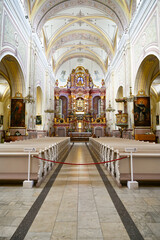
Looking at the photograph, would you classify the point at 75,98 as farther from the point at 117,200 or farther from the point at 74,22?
the point at 117,200

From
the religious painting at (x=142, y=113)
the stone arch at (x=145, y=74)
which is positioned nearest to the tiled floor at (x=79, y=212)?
the religious painting at (x=142, y=113)

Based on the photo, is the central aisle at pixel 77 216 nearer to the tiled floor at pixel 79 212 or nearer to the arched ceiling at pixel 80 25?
the tiled floor at pixel 79 212

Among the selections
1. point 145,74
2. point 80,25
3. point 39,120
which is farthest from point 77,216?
point 80,25

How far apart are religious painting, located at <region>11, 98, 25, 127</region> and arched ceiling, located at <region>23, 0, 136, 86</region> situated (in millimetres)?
5503

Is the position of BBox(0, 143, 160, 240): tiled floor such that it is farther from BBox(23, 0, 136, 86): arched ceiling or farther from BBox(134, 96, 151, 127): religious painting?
BBox(23, 0, 136, 86): arched ceiling

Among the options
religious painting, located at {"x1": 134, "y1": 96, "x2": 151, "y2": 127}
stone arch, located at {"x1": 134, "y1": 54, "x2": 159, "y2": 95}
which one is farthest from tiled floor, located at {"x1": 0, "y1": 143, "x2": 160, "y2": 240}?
stone arch, located at {"x1": 134, "y1": 54, "x2": 159, "y2": 95}

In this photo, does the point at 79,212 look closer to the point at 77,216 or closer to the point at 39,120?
the point at 77,216

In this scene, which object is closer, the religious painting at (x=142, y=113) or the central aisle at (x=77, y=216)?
the central aisle at (x=77, y=216)

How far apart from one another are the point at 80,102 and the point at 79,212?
22.0 meters

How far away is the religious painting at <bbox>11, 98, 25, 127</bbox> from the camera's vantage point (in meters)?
9.69

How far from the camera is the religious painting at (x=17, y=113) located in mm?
9688

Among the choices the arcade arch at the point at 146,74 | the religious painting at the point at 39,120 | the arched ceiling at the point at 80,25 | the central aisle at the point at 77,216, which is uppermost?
the arched ceiling at the point at 80,25

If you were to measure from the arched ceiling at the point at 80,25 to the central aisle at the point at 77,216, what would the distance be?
11302 mm

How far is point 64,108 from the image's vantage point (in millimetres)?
24594
